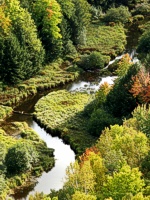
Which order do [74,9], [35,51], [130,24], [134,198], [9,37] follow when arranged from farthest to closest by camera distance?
[130,24]
[74,9]
[35,51]
[9,37]
[134,198]

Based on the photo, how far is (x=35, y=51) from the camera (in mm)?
85188

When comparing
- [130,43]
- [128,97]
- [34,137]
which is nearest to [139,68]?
[128,97]

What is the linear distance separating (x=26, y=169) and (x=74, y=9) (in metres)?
52.0

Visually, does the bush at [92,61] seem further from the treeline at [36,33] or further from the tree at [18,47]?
the tree at [18,47]

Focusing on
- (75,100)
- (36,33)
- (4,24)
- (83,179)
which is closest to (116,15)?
(36,33)

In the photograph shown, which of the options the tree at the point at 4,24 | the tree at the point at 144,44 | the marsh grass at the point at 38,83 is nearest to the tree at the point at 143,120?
the marsh grass at the point at 38,83

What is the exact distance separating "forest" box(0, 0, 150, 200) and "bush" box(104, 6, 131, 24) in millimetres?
108

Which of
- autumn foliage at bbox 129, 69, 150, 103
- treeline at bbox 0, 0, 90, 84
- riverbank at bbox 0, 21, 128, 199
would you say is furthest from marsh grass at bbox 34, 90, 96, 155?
autumn foliage at bbox 129, 69, 150, 103

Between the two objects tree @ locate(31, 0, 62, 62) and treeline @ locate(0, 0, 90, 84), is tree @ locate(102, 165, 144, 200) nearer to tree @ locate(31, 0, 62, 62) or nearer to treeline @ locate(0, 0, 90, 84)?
treeline @ locate(0, 0, 90, 84)

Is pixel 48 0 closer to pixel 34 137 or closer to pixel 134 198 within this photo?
pixel 34 137

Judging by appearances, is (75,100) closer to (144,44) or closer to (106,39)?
(144,44)

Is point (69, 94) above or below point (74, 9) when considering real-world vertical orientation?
below

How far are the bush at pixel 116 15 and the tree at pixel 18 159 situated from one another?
71654mm

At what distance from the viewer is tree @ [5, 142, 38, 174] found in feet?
188
